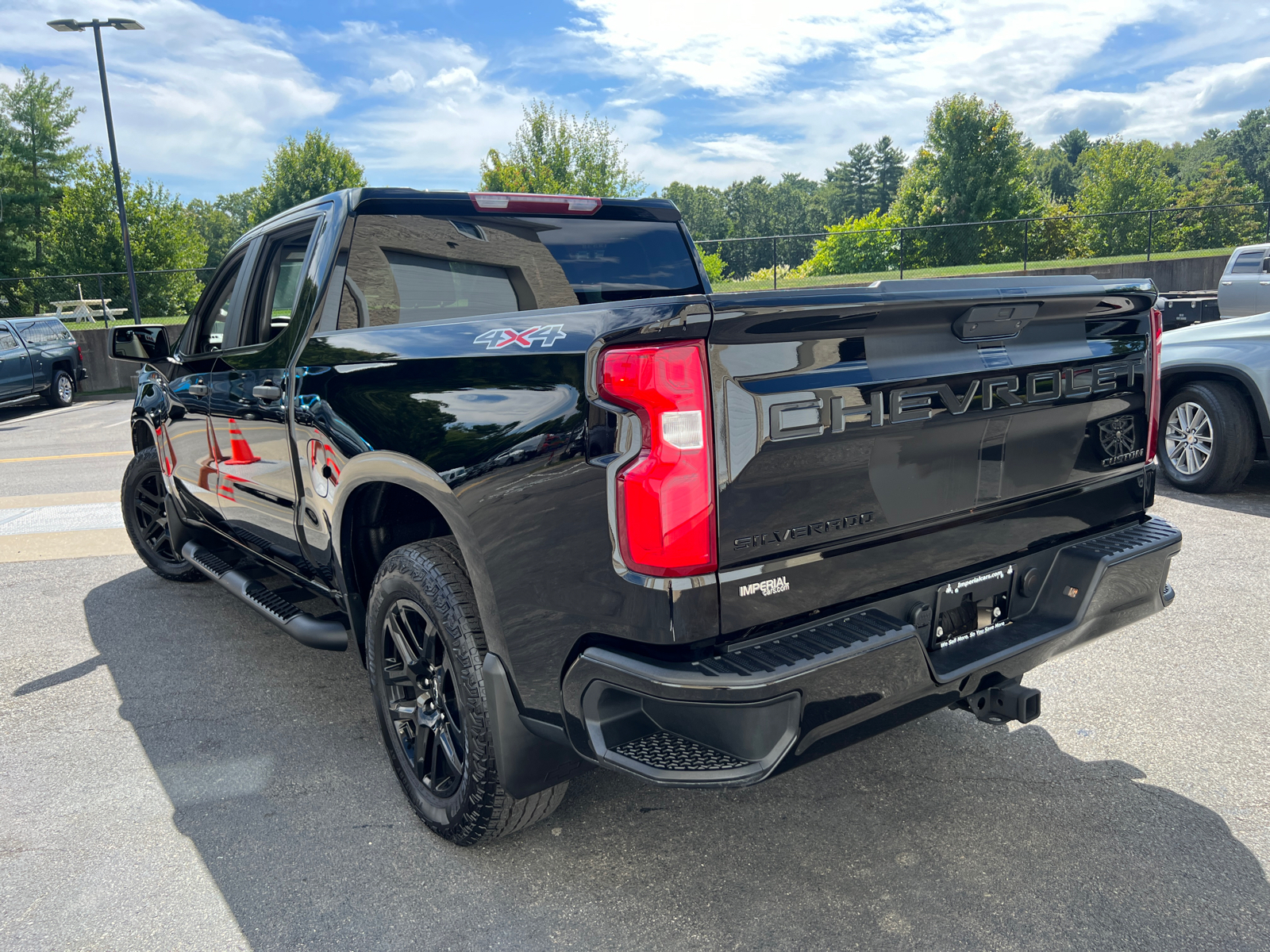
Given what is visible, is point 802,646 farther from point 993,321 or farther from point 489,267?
point 489,267

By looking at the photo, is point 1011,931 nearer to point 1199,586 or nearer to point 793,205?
point 1199,586

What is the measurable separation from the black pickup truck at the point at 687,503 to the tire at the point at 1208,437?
435 centimetres

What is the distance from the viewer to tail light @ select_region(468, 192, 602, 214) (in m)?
3.69

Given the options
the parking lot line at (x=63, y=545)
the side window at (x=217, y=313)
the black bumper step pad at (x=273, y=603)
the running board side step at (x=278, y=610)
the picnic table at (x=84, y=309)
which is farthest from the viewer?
the picnic table at (x=84, y=309)

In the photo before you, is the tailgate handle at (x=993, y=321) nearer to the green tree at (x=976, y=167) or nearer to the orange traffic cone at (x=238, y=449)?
the orange traffic cone at (x=238, y=449)

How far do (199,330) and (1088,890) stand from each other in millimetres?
4496

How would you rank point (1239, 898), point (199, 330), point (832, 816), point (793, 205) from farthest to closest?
point (793, 205), point (199, 330), point (832, 816), point (1239, 898)

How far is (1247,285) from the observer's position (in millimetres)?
12852

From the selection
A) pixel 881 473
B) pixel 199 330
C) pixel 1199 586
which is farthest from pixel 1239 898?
pixel 199 330

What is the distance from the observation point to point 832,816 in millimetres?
2828

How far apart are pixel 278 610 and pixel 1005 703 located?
2666mm

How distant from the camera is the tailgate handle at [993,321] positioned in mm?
2303

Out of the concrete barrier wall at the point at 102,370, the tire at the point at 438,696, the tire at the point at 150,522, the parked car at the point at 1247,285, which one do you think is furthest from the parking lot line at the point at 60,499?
the concrete barrier wall at the point at 102,370

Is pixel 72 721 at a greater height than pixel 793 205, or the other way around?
pixel 793 205
